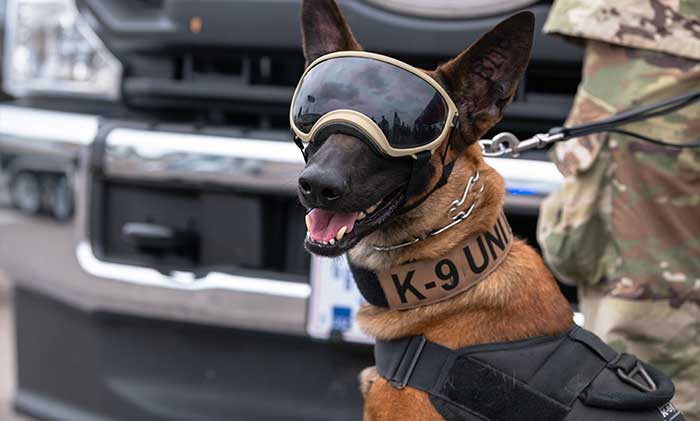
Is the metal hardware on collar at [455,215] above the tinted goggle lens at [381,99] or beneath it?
beneath

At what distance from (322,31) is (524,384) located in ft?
2.36

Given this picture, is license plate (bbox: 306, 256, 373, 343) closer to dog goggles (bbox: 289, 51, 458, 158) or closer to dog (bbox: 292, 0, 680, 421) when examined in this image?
dog (bbox: 292, 0, 680, 421)

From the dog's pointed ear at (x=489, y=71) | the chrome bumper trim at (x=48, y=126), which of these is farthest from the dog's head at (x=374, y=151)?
the chrome bumper trim at (x=48, y=126)

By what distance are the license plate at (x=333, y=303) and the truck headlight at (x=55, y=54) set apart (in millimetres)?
888

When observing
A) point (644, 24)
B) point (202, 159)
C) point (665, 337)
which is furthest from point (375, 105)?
point (202, 159)

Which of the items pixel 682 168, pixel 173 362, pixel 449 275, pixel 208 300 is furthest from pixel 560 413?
pixel 173 362

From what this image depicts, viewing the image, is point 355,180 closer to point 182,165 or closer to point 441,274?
point 441,274

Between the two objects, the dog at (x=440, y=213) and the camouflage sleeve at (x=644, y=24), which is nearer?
the dog at (x=440, y=213)

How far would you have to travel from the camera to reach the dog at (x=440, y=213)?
1.61 meters

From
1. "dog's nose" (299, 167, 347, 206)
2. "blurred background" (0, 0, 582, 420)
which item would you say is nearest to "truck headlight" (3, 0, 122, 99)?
"blurred background" (0, 0, 582, 420)

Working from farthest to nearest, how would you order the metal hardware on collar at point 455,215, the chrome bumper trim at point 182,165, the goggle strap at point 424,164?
the chrome bumper trim at point 182,165
the metal hardware on collar at point 455,215
the goggle strap at point 424,164

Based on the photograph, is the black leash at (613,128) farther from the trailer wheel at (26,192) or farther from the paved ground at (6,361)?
the paved ground at (6,361)

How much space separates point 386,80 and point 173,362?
5.10 feet

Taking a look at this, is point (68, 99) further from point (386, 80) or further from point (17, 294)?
point (386, 80)
